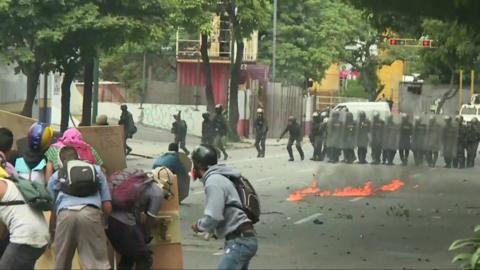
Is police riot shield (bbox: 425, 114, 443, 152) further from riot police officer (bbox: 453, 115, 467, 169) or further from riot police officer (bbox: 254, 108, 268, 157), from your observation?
riot police officer (bbox: 254, 108, 268, 157)

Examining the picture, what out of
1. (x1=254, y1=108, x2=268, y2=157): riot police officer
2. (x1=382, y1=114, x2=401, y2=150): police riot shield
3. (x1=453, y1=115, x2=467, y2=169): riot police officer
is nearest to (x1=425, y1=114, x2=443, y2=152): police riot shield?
(x1=453, y1=115, x2=467, y2=169): riot police officer

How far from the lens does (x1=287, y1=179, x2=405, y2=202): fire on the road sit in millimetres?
17452

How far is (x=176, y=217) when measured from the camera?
7348 millimetres

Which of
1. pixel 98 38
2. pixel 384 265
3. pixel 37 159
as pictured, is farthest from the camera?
pixel 98 38

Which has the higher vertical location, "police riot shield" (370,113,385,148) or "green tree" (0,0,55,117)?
"green tree" (0,0,55,117)

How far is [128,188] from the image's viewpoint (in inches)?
271

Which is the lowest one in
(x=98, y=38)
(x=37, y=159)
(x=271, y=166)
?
(x=271, y=166)

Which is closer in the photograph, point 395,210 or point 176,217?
point 176,217

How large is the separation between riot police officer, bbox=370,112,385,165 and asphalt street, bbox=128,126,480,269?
3.05ft

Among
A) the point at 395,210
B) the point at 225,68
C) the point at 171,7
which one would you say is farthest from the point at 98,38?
the point at 225,68

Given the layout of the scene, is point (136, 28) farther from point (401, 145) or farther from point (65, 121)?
point (401, 145)

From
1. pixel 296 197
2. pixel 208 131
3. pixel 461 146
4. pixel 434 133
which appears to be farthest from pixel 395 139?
pixel 296 197

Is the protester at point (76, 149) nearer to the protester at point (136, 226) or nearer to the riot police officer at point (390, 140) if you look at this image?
the protester at point (136, 226)

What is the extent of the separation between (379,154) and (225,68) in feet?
86.4
